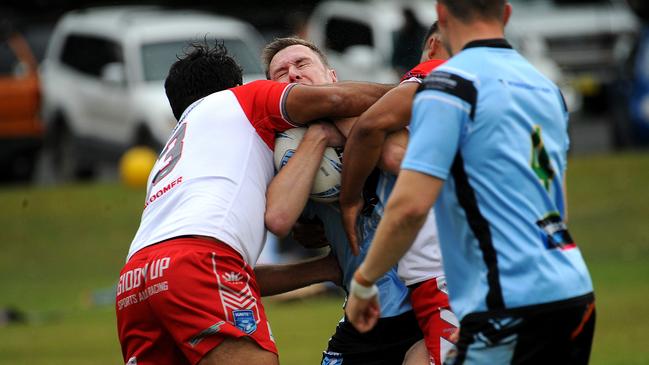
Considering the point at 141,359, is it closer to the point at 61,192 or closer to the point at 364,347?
the point at 364,347

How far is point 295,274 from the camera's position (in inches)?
245

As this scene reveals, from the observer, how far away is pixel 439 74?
444cm

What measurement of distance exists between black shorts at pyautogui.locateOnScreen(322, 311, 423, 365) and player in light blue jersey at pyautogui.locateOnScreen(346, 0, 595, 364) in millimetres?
1445

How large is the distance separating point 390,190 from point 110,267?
37.6ft

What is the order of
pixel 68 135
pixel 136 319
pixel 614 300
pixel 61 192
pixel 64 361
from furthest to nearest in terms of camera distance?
1. pixel 68 135
2. pixel 61 192
3. pixel 614 300
4. pixel 64 361
5. pixel 136 319

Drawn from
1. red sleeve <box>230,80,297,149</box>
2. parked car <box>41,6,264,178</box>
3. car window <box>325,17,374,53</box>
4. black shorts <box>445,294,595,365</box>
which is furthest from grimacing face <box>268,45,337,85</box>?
car window <box>325,17,374,53</box>

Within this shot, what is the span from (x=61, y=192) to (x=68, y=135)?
1.84m

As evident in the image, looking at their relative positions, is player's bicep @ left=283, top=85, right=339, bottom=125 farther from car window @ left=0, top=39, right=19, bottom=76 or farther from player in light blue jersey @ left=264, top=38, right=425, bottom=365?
car window @ left=0, top=39, right=19, bottom=76

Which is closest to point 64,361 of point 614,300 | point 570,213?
point 614,300

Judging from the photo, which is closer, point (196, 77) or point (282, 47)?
point (196, 77)

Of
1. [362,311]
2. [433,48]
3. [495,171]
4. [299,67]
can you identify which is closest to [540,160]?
[495,171]

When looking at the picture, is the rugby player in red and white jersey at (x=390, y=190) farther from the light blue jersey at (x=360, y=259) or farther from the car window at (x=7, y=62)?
the car window at (x=7, y=62)

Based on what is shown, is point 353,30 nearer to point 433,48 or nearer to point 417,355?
point 433,48

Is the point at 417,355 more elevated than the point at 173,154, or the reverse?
the point at 173,154
